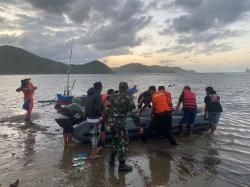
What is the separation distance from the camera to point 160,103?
9.53m

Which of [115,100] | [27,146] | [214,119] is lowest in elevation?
[27,146]

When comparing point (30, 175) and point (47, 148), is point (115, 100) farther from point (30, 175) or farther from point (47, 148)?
point (47, 148)

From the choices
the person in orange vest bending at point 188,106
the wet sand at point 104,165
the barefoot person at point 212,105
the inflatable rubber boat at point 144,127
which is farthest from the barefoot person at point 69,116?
the barefoot person at point 212,105

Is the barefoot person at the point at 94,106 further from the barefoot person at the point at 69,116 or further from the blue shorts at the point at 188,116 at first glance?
the blue shorts at the point at 188,116

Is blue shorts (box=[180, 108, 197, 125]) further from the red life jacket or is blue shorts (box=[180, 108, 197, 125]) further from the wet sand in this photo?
the wet sand

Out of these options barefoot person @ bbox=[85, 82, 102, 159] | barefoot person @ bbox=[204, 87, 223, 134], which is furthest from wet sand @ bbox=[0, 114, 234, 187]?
barefoot person @ bbox=[204, 87, 223, 134]

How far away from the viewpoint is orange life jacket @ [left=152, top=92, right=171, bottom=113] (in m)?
9.53

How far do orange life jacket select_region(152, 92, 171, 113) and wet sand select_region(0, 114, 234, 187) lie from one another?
1.27 metres

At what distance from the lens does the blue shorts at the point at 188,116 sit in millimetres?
10938

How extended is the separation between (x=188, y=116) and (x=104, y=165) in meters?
4.57

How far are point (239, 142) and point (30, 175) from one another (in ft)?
25.0

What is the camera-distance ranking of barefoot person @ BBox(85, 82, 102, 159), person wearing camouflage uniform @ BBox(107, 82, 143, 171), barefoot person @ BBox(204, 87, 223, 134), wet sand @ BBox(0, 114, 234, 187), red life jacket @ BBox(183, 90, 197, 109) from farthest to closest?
barefoot person @ BBox(204, 87, 223, 134) → red life jacket @ BBox(183, 90, 197, 109) → barefoot person @ BBox(85, 82, 102, 159) → person wearing camouflage uniform @ BBox(107, 82, 143, 171) → wet sand @ BBox(0, 114, 234, 187)

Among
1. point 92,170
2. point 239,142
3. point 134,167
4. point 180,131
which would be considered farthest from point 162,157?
point 239,142

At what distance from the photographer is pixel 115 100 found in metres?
7.09
